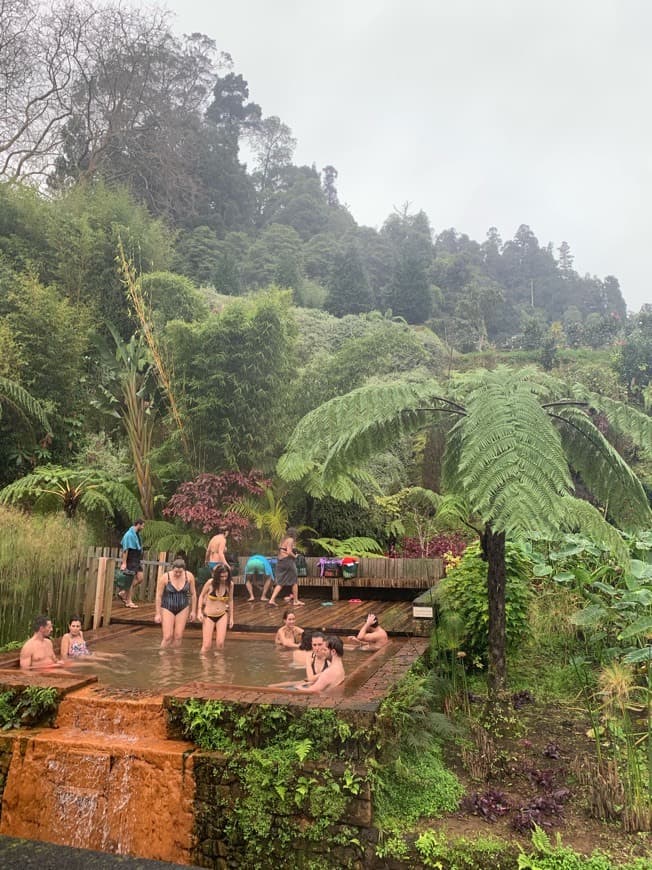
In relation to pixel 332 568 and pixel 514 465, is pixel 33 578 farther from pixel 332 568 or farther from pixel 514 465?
pixel 514 465

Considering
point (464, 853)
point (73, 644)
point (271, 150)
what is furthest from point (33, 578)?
point (271, 150)

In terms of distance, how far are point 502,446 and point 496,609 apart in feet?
5.26

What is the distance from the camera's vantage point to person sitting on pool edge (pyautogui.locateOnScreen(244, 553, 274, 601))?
28.2 ft

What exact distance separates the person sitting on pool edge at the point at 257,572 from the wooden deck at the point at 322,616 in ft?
0.55

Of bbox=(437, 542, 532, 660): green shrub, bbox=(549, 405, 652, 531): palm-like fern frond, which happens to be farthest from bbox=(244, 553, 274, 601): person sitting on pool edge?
bbox=(549, 405, 652, 531): palm-like fern frond

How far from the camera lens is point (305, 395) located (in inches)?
455

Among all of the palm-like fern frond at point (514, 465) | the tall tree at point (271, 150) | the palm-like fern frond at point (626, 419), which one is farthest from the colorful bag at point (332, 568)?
the tall tree at point (271, 150)

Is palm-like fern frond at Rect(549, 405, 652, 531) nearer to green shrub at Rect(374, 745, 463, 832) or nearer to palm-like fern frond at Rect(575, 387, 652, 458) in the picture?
palm-like fern frond at Rect(575, 387, 652, 458)

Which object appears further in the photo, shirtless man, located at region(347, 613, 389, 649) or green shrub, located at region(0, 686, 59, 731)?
shirtless man, located at region(347, 613, 389, 649)

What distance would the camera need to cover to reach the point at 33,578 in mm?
6109

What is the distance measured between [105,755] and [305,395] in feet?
27.9

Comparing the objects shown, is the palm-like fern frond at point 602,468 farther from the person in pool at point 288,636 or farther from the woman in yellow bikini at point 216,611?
the woman in yellow bikini at point 216,611

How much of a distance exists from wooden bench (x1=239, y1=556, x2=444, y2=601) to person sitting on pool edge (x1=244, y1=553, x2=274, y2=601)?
537 mm

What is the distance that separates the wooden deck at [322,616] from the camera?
245 inches
